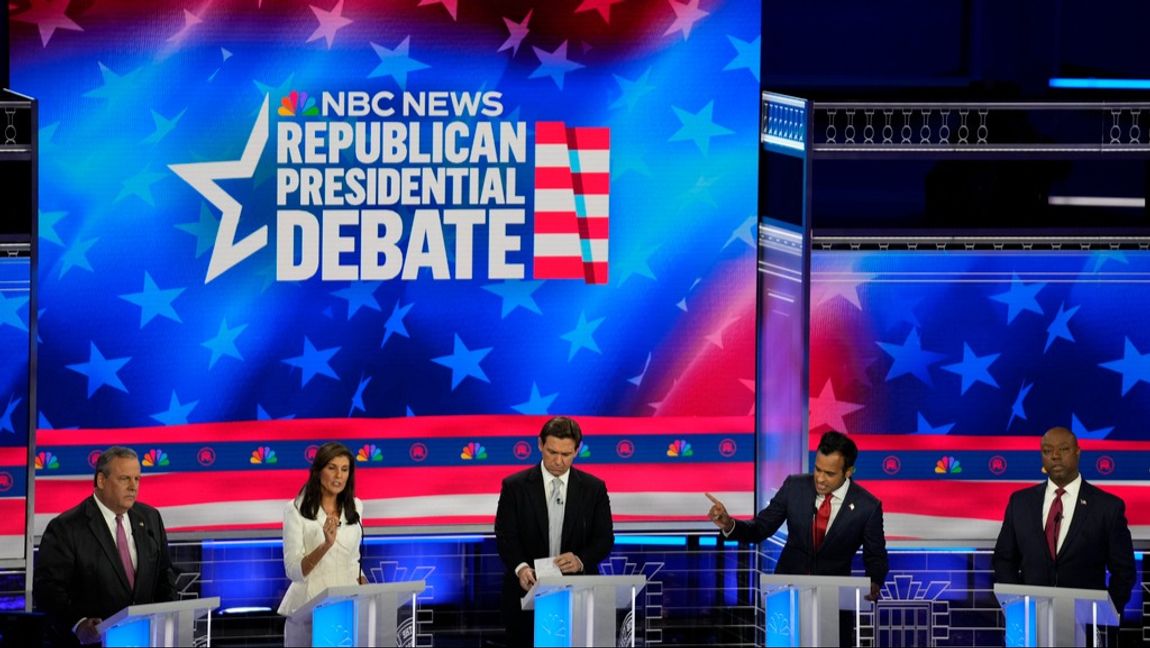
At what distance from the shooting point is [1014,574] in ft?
27.7

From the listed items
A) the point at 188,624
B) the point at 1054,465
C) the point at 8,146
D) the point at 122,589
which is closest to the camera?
the point at 188,624

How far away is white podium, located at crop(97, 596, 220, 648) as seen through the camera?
657 centimetres

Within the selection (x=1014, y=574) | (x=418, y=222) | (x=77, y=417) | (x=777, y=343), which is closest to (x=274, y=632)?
(x=77, y=417)

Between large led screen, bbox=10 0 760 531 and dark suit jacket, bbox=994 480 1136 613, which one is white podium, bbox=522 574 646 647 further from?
large led screen, bbox=10 0 760 531

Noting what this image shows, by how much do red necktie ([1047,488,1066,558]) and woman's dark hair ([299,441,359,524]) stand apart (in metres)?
2.92

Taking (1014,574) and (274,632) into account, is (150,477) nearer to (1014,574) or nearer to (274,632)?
(274,632)

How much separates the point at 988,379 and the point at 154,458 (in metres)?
4.16

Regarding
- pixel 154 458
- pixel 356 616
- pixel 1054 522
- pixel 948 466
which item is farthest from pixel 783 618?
pixel 154 458

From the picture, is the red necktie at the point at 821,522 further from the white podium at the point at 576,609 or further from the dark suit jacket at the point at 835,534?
the white podium at the point at 576,609

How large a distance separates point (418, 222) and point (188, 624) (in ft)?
11.8

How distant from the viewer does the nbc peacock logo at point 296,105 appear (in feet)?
32.1

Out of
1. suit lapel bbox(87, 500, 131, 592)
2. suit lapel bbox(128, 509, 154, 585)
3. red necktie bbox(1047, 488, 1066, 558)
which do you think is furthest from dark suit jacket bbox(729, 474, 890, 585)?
suit lapel bbox(87, 500, 131, 592)

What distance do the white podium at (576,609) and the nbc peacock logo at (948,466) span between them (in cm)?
340

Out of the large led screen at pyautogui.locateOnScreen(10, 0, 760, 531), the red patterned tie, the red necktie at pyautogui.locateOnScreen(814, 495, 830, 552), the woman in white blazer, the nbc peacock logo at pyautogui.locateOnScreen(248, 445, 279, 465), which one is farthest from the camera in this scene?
the nbc peacock logo at pyautogui.locateOnScreen(248, 445, 279, 465)
